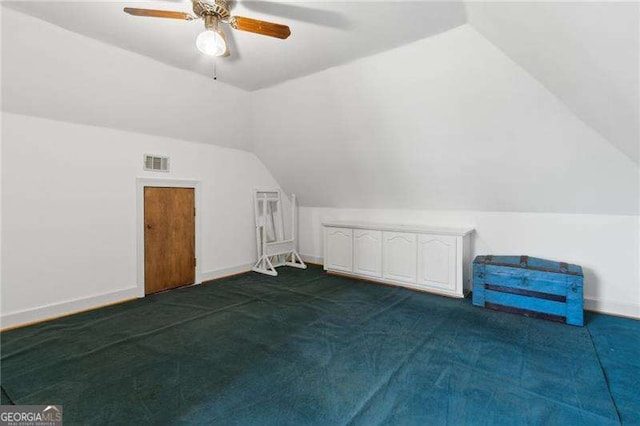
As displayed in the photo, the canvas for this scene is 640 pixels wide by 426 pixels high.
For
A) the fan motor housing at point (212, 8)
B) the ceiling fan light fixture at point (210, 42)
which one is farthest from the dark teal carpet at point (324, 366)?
the fan motor housing at point (212, 8)

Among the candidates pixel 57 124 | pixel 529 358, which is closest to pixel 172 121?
pixel 57 124

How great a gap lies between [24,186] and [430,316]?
4.55m

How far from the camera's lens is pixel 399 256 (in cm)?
463

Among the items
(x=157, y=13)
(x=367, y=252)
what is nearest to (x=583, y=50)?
(x=157, y=13)

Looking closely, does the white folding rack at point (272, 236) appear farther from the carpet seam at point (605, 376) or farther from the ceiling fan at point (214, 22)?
the carpet seam at point (605, 376)

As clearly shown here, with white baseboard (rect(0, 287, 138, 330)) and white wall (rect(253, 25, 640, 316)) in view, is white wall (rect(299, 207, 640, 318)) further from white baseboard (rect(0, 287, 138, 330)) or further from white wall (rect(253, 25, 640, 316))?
white baseboard (rect(0, 287, 138, 330))

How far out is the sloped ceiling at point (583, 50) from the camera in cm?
154

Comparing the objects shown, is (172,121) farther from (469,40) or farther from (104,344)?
(469,40)

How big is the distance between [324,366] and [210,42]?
2.53 m

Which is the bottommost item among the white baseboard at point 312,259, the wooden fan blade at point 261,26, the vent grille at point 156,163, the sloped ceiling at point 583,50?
the white baseboard at point 312,259

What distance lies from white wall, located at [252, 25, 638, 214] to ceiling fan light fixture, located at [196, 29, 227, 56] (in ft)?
5.57

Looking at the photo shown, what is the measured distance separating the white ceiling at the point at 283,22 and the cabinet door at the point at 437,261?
2539 millimetres

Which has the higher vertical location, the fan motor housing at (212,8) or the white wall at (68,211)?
the fan motor housing at (212,8)

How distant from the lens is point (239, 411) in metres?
1.96
